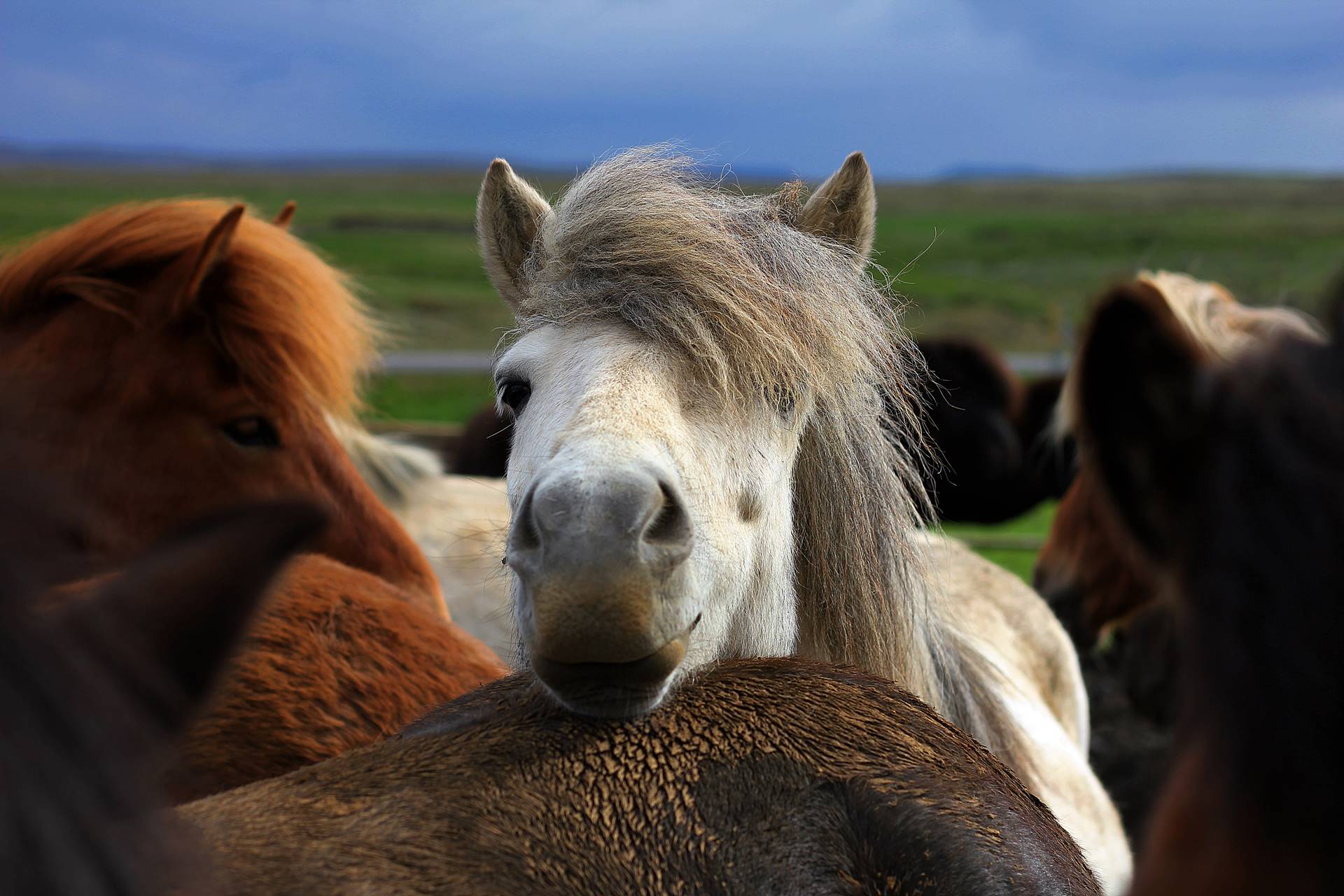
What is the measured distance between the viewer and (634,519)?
1.53 meters

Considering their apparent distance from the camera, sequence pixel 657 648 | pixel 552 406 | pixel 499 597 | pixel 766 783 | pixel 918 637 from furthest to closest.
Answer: pixel 499 597 < pixel 918 637 < pixel 552 406 < pixel 657 648 < pixel 766 783

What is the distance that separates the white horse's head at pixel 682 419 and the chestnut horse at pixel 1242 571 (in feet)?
2.70

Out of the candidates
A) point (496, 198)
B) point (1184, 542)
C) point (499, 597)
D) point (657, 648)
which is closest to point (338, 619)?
point (657, 648)

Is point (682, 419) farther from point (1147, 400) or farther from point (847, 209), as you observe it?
point (1147, 400)

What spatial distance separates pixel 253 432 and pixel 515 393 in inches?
41.8

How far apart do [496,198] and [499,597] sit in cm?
280

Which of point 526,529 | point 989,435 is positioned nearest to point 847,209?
point 526,529

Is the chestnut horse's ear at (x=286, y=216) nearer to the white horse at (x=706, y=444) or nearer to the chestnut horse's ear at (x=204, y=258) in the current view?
the chestnut horse's ear at (x=204, y=258)

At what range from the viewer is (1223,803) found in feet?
2.52

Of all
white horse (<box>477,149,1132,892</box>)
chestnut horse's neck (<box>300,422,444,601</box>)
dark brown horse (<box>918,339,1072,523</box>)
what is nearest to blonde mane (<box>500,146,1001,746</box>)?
white horse (<box>477,149,1132,892</box>)

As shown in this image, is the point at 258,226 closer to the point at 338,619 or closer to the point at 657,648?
the point at 338,619

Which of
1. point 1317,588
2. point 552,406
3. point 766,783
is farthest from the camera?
point 552,406

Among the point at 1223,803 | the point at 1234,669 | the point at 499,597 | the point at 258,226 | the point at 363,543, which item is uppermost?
the point at 258,226

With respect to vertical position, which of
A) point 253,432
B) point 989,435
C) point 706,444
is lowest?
point 989,435
